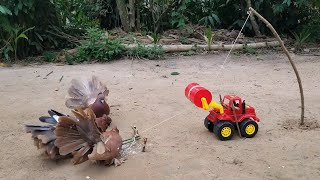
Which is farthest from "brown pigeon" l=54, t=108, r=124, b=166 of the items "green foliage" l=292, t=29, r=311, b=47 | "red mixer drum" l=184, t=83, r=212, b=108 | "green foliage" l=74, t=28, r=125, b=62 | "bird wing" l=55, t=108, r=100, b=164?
"green foliage" l=292, t=29, r=311, b=47

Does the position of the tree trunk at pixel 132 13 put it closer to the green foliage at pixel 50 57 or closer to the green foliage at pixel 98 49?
the green foliage at pixel 98 49

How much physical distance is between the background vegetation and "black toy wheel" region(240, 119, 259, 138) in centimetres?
387

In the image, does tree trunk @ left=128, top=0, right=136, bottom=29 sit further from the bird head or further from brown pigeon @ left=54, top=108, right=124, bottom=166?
brown pigeon @ left=54, top=108, right=124, bottom=166

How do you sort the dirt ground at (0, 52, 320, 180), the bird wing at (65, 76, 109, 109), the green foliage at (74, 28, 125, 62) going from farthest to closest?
the green foliage at (74, 28, 125, 62)
the bird wing at (65, 76, 109, 109)
the dirt ground at (0, 52, 320, 180)

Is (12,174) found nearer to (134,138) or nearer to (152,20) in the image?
(134,138)

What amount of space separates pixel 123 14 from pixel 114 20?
59cm

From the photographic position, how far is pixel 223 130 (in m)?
3.27

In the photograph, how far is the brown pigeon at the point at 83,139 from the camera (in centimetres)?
290

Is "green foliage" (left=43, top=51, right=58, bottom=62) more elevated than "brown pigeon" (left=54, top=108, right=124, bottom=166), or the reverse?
"green foliage" (left=43, top=51, right=58, bottom=62)

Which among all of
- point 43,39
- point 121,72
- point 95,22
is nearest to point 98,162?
point 121,72

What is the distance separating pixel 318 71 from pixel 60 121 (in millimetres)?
4078

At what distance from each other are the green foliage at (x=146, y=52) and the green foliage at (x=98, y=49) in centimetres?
18

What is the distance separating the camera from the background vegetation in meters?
7.04

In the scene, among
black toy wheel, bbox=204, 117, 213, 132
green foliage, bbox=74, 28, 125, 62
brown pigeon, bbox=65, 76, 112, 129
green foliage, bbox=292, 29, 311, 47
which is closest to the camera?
black toy wheel, bbox=204, 117, 213, 132
